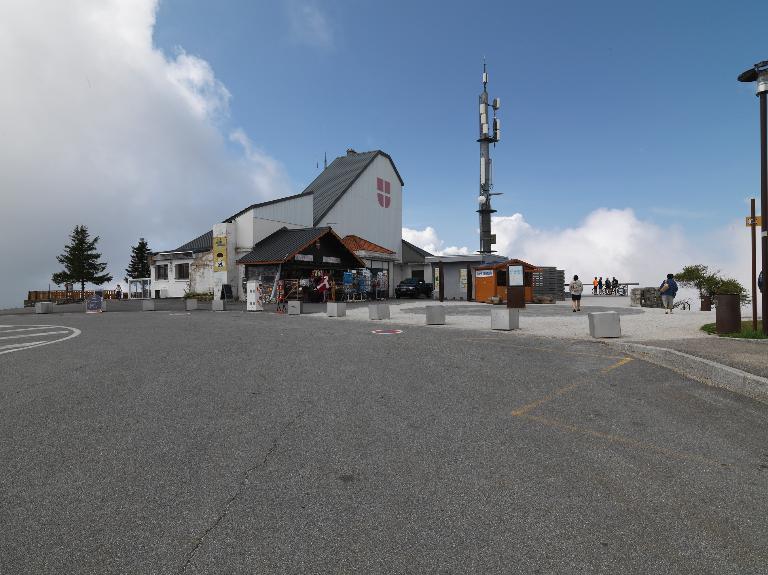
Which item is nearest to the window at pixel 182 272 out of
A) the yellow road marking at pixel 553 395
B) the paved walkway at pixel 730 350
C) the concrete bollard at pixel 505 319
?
the concrete bollard at pixel 505 319

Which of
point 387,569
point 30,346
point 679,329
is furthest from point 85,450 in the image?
point 679,329

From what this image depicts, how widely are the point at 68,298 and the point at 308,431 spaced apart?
52.2 meters

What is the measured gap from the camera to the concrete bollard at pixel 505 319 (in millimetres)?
13391

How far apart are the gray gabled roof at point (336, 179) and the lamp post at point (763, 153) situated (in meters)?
31.3

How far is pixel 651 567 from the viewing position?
7.80ft

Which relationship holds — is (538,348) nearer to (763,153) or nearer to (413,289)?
(763,153)

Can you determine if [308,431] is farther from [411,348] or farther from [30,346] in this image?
[30,346]

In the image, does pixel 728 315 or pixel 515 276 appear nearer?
pixel 728 315

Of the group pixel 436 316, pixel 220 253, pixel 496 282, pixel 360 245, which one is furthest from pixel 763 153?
pixel 360 245

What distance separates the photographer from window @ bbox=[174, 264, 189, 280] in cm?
3491

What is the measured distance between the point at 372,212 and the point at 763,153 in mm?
34902

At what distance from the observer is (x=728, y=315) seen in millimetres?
11195

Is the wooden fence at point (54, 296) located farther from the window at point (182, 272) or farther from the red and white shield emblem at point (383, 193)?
the red and white shield emblem at point (383, 193)

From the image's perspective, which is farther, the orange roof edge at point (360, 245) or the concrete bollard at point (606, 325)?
the orange roof edge at point (360, 245)
